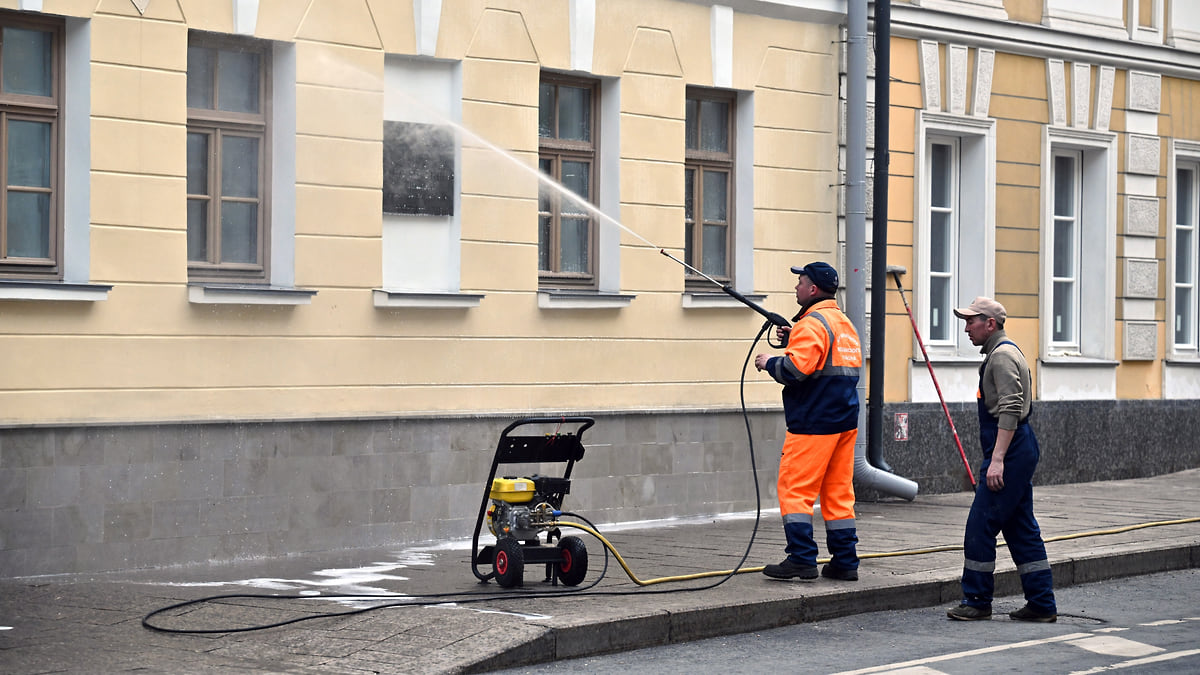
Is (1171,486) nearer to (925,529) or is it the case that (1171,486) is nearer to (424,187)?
(925,529)

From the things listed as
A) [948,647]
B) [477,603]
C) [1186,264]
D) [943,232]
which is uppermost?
[943,232]

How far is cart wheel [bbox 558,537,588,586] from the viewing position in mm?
9570

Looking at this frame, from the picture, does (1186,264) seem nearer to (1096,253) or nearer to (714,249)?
(1096,253)

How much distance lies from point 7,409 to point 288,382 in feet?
6.64

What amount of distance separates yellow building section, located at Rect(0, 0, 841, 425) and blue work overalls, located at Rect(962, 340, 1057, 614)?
4587 millimetres

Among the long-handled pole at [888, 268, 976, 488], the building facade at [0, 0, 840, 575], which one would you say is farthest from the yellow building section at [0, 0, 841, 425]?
the long-handled pole at [888, 268, 976, 488]

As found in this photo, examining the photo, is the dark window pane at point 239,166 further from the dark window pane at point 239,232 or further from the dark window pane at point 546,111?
the dark window pane at point 546,111

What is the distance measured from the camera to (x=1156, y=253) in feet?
60.2

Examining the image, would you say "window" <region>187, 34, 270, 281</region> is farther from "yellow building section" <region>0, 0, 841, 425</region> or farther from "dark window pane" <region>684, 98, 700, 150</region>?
"dark window pane" <region>684, 98, 700, 150</region>

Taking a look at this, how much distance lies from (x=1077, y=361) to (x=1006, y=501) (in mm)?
8614

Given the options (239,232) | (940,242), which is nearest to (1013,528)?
(239,232)

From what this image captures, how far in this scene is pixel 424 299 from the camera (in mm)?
12359

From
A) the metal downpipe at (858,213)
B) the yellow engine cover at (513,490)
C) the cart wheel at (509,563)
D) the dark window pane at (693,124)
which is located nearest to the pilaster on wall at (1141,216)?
the metal downpipe at (858,213)

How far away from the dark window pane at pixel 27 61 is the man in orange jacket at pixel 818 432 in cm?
501
